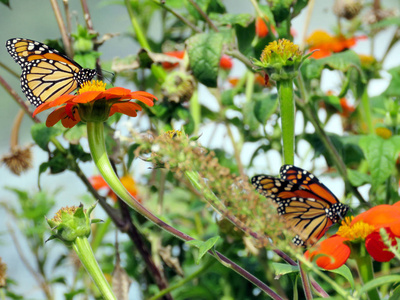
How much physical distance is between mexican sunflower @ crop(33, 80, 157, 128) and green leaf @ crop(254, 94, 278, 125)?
11.6 inches

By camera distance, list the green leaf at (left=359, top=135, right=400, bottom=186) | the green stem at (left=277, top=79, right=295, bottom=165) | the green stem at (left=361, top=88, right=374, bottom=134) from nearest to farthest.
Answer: the green stem at (left=277, top=79, right=295, bottom=165) < the green leaf at (left=359, top=135, right=400, bottom=186) < the green stem at (left=361, top=88, right=374, bottom=134)

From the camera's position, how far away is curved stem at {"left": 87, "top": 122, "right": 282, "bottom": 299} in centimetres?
57

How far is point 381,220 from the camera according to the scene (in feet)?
1.76

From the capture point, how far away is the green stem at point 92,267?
0.54 metres

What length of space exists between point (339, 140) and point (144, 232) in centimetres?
39

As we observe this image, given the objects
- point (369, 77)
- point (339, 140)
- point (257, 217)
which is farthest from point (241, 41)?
point (257, 217)

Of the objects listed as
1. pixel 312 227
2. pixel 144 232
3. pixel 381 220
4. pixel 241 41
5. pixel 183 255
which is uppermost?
pixel 241 41

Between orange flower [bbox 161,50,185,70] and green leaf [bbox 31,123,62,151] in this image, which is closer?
green leaf [bbox 31,123,62,151]

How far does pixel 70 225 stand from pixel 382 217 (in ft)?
1.02

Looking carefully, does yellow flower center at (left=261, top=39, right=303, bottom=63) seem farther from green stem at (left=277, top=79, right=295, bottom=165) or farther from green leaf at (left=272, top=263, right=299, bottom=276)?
green leaf at (left=272, top=263, right=299, bottom=276)

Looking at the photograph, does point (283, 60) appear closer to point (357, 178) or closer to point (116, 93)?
point (116, 93)

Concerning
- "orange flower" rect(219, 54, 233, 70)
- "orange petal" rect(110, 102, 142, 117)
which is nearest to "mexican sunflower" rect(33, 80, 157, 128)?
"orange petal" rect(110, 102, 142, 117)

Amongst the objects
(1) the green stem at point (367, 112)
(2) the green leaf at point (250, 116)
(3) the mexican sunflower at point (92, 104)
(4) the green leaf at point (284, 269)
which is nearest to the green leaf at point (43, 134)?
(3) the mexican sunflower at point (92, 104)

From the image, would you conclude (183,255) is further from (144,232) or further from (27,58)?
(27,58)
